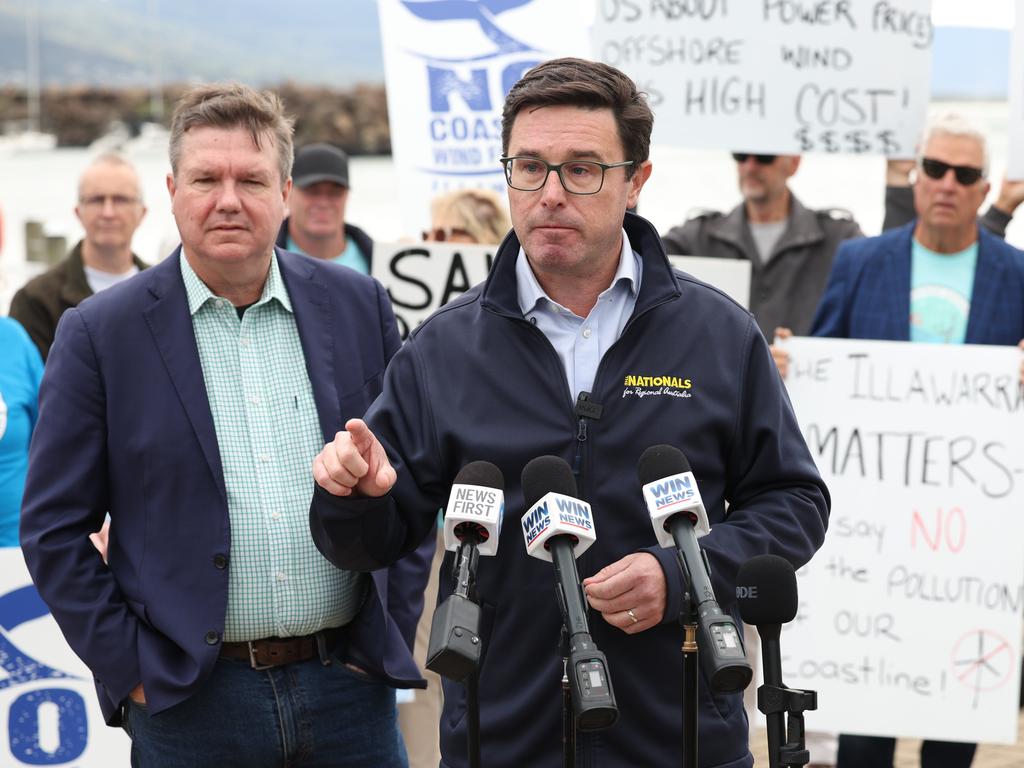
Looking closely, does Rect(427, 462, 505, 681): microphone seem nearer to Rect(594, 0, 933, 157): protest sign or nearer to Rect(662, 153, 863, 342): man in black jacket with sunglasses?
Rect(594, 0, 933, 157): protest sign

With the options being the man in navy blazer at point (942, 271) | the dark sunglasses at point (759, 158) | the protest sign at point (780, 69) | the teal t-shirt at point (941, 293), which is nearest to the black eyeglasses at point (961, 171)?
the man in navy blazer at point (942, 271)

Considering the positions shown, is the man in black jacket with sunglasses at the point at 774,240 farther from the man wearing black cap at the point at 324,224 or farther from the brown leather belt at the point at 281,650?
the brown leather belt at the point at 281,650

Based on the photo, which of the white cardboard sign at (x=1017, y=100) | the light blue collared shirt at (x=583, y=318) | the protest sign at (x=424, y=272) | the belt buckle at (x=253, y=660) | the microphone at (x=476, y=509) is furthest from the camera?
the protest sign at (x=424, y=272)

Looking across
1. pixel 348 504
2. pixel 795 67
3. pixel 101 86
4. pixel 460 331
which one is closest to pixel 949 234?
pixel 795 67

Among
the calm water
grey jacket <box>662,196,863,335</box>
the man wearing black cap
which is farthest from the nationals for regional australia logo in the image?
the calm water

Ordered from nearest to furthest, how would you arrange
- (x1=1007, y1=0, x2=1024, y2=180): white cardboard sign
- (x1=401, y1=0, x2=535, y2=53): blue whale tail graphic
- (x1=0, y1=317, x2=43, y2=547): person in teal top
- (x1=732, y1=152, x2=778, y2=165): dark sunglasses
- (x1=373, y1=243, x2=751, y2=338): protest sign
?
(x1=0, y1=317, x2=43, y2=547): person in teal top < (x1=1007, y1=0, x2=1024, y2=180): white cardboard sign < (x1=373, y1=243, x2=751, y2=338): protest sign < (x1=401, y1=0, x2=535, y2=53): blue whale tail graphic < (x1=732, y1=152, x2=778, y2=165): dark sunglasses

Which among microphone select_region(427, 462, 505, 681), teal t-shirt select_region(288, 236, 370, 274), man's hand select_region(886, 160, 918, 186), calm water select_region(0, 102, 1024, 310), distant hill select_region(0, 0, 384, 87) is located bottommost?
microphone select_region(427, 462, 505, 681)

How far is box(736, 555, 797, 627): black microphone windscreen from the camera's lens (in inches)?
91.7

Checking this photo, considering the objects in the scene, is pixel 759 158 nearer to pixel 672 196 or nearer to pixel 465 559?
pixel 465 559

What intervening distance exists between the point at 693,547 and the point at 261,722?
140 centimetres

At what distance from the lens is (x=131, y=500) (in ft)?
10.6

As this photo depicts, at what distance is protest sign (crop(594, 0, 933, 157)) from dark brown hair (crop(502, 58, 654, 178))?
10.1ft

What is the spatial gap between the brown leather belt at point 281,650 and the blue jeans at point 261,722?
0.02m

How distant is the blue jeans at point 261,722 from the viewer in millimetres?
3234
